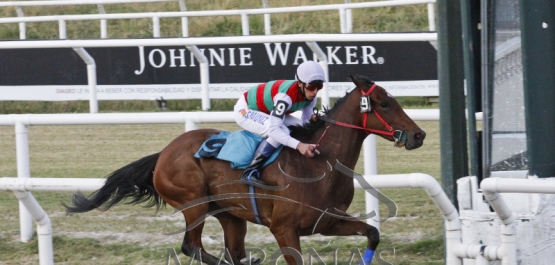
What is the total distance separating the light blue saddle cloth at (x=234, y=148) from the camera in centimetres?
487

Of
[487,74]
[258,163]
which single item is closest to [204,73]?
[258,163]

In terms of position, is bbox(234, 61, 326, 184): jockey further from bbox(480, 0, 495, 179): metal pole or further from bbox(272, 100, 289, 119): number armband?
bbox(480, 0, 495, 179): metal pole

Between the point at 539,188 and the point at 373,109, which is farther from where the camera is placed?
the point at 373,109

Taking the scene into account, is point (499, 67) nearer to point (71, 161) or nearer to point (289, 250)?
point (289, 250)

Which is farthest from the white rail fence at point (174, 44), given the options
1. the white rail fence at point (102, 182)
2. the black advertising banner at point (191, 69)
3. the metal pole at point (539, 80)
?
the metal pole at point (539, 80)

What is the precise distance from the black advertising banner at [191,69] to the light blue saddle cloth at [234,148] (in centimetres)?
414

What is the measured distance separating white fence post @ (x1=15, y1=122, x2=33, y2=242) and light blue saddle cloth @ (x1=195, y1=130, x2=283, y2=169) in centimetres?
144

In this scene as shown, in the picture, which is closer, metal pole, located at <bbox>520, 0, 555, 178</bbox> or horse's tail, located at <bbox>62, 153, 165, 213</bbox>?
metal pole, located at <bbox>520, 0, 555, 178</bbox>

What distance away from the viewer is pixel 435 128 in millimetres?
9453

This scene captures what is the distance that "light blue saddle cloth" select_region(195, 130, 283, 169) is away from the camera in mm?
4867

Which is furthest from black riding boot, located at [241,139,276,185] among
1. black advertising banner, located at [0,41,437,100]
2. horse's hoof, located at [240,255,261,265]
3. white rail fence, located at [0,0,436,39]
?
white rail fence, located at [0,0,436,39]

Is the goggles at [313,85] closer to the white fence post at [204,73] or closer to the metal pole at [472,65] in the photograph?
the metal pole at [472,65]

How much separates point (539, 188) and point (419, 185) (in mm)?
468

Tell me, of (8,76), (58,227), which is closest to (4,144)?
(8,76)
